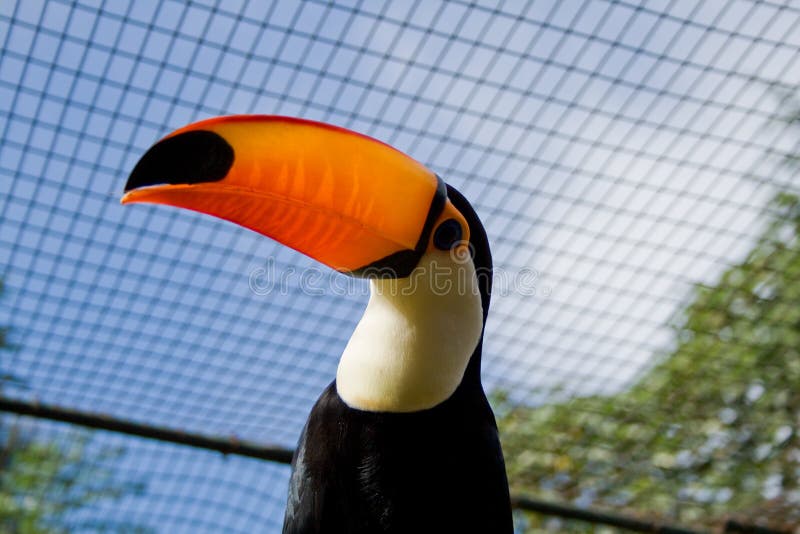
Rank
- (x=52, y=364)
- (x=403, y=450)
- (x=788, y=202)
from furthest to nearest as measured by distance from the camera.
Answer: (x=52, y=364), (x=788, y=202), (x=403, y=450)

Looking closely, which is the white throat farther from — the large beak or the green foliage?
the green foliage

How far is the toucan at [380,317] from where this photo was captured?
1.66 metres

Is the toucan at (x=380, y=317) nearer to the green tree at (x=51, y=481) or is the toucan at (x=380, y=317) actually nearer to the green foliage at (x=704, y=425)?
the green foliage at (x=704, y=425)

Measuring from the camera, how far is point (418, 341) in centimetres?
178

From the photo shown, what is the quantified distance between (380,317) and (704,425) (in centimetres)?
193

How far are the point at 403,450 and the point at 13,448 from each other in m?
2.32

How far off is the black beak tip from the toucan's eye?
1.20ft

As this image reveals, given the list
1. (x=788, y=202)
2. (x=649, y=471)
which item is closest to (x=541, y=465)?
(x=649, y=471)

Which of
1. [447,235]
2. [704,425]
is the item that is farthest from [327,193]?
[704,425]

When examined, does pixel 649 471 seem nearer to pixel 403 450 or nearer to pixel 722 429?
pixel 722 429

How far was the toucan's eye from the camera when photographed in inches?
68.6

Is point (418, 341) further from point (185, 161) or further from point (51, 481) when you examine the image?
point (51, 481)

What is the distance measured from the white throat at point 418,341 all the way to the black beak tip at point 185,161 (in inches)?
14.3

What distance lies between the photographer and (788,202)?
293cm
